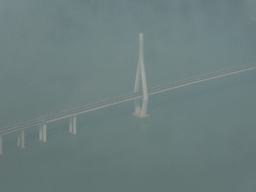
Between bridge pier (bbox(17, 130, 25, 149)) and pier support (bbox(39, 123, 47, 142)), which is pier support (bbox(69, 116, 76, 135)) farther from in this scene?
bridge pier (bbox(17, 130, 25, 149))

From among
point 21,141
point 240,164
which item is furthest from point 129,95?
point 240,164

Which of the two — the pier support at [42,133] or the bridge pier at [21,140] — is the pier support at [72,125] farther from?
the bridge pier at [21,140]

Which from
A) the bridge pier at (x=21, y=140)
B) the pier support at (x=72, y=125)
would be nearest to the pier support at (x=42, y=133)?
the bridge pier at (x=21, y=140)

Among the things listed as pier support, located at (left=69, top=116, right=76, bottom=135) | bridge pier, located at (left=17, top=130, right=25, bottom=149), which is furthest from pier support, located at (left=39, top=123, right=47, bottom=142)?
pier support, located at (left=69, top=116, right=76, bottom=135)

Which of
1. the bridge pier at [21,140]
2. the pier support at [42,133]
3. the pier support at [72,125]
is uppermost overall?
the pier support at [72,125]

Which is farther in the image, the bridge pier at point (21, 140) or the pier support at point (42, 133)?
the pier support at point (42, 133)

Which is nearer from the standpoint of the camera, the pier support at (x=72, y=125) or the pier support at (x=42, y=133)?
the pier support at (x=42, y=133)

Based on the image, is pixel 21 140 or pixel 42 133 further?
pixel 42 133

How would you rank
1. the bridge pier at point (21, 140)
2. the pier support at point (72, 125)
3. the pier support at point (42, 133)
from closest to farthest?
1. the bridge pier at point (21, 140)
2. the pier support at point (42, 133)
3. the pier support at point (72, 125)

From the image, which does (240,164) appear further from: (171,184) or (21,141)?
(21,141)

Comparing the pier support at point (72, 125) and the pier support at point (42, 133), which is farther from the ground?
the pier support at point (72, 125)

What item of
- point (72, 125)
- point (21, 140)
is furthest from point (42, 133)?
point (72, 125)

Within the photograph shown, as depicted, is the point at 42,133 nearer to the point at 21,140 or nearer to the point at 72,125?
the point at 21,140

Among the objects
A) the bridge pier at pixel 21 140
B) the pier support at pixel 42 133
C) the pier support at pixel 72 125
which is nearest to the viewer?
the bridge pier at pixel 21 140
